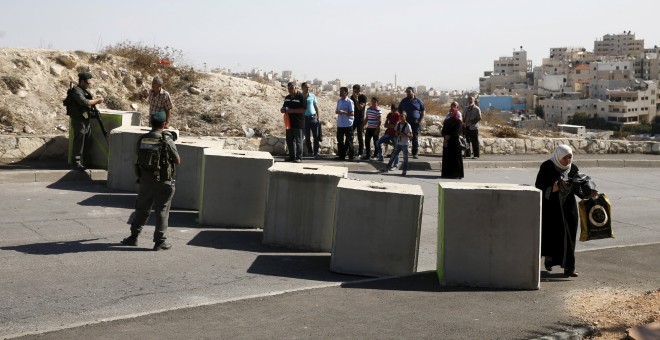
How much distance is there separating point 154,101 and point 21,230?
4713mm

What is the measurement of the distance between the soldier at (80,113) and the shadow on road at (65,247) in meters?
4.94

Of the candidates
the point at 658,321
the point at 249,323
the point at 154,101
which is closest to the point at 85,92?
the point at 154,101

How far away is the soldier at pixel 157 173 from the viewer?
1017cm

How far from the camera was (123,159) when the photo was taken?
14258mm

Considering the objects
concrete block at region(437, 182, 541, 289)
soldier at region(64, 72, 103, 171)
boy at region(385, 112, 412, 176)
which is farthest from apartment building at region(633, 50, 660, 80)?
concrete block at region(437, 182, 541, 289)

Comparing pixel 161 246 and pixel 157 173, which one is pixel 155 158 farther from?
pixel 161 246

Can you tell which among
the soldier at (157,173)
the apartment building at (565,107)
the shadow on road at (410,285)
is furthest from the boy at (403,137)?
the apartment building at (565,107)

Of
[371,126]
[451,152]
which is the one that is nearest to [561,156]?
[451,152]

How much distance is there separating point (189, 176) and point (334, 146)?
8.71 m

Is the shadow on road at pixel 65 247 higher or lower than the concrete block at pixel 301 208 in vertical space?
lower

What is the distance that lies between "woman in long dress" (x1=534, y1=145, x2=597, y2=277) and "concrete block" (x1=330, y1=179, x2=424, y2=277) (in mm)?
1480

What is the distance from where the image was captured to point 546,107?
121938 millimetres

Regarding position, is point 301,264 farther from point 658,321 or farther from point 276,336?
point 658,321

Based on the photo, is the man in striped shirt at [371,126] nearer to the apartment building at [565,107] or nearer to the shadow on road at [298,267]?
the shadow on road at [298,267]
